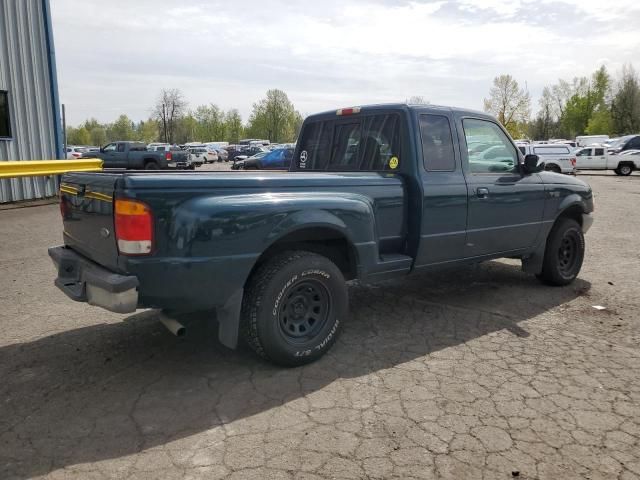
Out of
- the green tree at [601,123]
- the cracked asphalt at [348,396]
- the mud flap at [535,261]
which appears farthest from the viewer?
the green tree at [601,123]

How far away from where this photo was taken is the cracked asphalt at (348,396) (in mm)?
2605

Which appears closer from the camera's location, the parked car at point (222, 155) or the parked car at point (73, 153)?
the parked car at point (73, 153)

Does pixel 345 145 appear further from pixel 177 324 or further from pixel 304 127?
pixel 177 324

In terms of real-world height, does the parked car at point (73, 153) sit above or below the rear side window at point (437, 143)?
below

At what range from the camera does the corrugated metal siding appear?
12.2 metres

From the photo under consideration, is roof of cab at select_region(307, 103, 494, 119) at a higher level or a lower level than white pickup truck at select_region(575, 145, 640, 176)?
higher

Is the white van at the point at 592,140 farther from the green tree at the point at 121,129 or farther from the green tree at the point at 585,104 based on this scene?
the green tree at the point at 121,129

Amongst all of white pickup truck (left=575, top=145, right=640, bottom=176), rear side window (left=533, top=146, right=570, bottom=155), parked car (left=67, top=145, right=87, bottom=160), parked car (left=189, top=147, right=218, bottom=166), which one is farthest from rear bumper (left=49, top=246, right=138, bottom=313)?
parked car (left=189, top=147, right=218, bottom=166)

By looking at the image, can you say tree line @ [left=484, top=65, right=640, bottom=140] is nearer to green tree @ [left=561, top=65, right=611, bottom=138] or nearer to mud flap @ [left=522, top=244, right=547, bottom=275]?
green tree @ [left=561, top=65, right=611, bottom=138]

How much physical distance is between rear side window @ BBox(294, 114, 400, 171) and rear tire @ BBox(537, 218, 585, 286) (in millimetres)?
2439

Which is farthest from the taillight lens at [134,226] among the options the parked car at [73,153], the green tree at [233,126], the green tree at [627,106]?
the green tree at [233,126]

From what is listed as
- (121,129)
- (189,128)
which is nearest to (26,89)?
(189,128)

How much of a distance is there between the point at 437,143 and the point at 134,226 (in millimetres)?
2865

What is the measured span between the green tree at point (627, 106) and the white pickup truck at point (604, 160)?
4090cm
